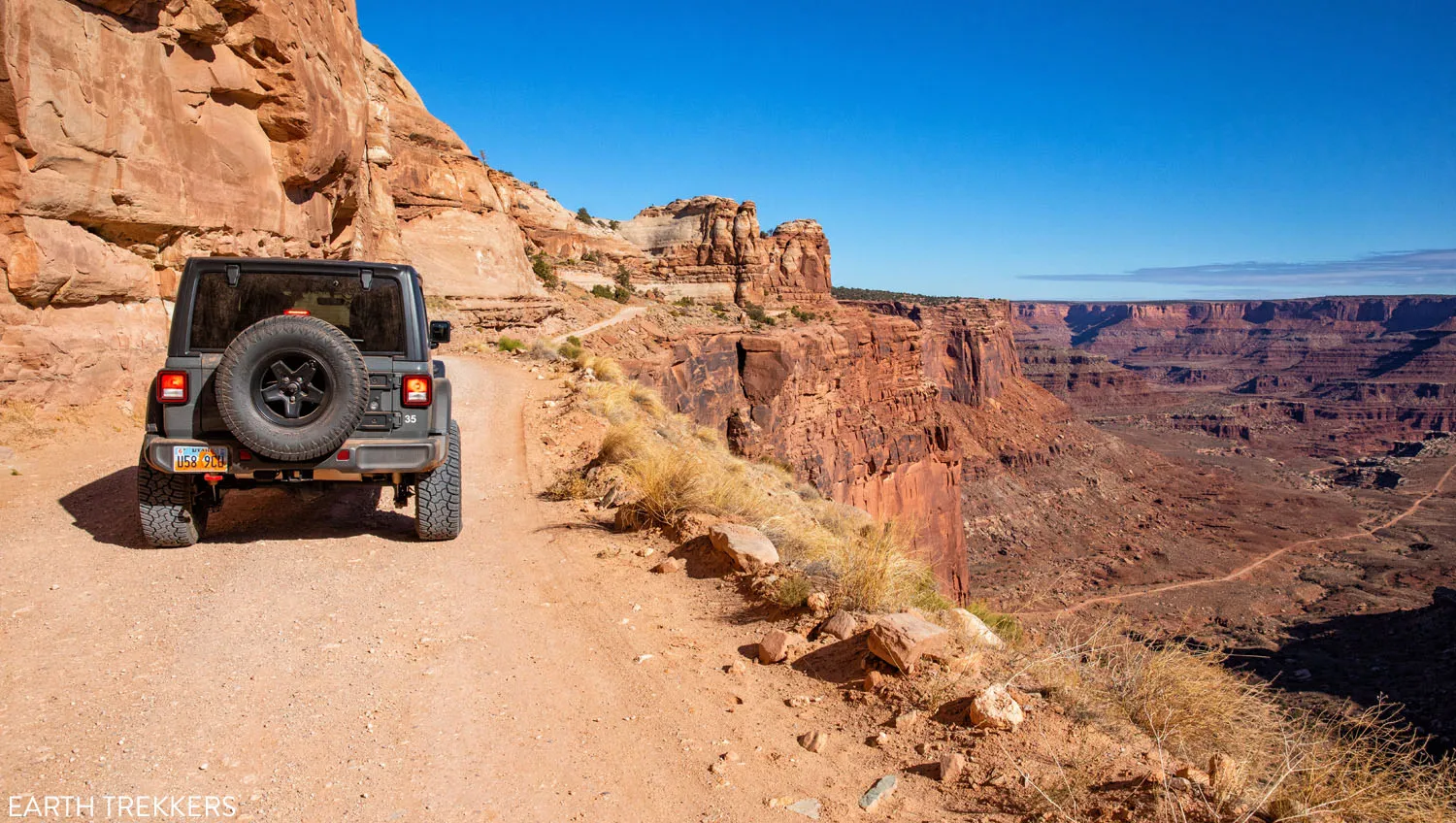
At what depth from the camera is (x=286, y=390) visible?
486cm

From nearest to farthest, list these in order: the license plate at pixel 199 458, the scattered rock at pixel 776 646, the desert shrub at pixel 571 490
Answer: the scattered rock at pixel 776 646 < the license plate at pixel 199 458 < the desert shrub at pixel 571 490

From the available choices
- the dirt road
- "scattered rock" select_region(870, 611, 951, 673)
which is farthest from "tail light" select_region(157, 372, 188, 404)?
"scattered rock" select_region(870, 611, 951, 673)

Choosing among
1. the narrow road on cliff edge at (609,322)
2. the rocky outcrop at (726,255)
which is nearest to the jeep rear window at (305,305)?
the narrow road on cliff edge at (609,322)

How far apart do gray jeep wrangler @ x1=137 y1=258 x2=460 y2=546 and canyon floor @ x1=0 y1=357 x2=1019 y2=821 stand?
592 mm

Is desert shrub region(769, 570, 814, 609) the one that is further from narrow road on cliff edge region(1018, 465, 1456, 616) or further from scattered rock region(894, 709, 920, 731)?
narrow road on cliff edge region(1018, 465, 1456, 616)

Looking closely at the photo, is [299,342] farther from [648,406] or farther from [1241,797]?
[648,406]

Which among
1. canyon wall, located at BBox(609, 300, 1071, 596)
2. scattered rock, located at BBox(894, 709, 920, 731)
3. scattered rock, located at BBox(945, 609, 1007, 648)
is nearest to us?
scattered rock, located at BBox(894, 709, 920, 731)

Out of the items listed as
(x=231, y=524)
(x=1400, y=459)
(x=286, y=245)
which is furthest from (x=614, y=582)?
(x=1400, y=459)

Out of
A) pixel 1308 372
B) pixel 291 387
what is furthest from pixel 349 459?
pixel 1308 372

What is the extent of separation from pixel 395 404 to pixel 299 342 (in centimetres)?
74

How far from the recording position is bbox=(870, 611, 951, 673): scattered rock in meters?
3.56

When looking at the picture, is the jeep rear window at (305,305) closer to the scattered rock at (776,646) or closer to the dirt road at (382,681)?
the dirt road at (382,681)

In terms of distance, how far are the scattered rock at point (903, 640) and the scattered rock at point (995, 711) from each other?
0.43 m

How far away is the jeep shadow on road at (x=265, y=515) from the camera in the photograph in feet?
18.8
